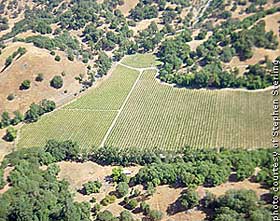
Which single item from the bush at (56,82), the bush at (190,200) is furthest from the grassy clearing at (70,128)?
the bush at (190,200)

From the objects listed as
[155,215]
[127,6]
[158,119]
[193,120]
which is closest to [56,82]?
[158,119]

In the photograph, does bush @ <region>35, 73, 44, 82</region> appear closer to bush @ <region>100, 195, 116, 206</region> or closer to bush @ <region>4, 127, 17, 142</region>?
bush @ <region>4, 127, 17, 142</region>

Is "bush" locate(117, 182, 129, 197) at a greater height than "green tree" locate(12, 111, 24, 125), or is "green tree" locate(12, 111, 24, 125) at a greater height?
"bush" locate(117, 182, 129, 197)

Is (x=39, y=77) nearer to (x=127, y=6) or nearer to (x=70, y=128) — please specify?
(x=70, y=128)

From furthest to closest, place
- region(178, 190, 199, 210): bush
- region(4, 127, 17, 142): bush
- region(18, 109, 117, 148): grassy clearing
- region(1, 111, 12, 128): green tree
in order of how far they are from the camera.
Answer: region(1, 111, 12, 128): green tree, region(4, 127, 17, 142): bush, region(18, 109, 117, 148): grassy clearing, region(178, 190, 199, 210): bush

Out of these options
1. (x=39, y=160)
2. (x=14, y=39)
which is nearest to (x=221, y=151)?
(x=39, y=160)

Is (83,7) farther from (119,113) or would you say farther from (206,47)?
(119,113)

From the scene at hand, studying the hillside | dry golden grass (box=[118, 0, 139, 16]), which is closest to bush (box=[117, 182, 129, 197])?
the hillside
